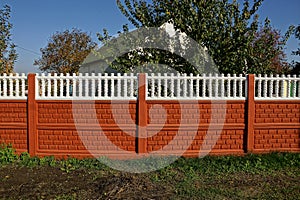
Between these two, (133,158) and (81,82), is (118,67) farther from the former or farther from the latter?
(133,158)

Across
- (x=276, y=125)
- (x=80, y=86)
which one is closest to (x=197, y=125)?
(x=276, y=125)

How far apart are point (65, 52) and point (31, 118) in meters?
20.6

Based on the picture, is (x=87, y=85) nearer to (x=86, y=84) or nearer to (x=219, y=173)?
(x=86, y=84)

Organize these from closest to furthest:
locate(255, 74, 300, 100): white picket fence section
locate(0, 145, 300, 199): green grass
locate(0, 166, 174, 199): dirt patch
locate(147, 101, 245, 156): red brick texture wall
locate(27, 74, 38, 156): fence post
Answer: locate(0, 166, 174, 199): dirt patch < locate(0, 145, 300, 199): green grass < locate(27, 74, 38, 156): fence post < locate(147, 101, 245, 156): red brick texture wall < locate(255, 74, 300, 100): white picket fence section

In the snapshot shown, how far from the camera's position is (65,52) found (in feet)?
83.1

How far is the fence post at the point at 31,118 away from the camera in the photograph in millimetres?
5922

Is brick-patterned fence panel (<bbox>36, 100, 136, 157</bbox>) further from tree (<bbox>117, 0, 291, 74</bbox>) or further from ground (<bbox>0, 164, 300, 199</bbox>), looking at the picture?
tree (<bbox>117, 0, 291, 74</bbox>)

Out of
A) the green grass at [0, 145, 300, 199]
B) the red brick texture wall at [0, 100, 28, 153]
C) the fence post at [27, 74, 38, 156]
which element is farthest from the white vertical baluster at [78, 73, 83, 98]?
the green grass at [0, 145, 300, 199]

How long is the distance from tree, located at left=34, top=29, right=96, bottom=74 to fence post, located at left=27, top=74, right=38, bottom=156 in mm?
19205

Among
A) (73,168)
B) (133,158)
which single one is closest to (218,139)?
(133,158)

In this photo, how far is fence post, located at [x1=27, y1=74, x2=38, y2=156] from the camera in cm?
592

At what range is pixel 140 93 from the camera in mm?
5938

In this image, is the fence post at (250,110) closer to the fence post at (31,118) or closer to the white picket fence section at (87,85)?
the white picket fence section at (87,85)

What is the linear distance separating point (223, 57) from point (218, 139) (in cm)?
268
